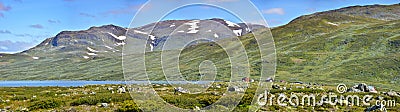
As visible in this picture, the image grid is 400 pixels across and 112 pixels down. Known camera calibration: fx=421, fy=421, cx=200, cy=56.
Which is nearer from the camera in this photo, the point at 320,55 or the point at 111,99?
the point at 111,99

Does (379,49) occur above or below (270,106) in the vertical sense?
above

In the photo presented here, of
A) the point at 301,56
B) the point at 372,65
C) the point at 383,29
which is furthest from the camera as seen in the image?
the point at 383,29

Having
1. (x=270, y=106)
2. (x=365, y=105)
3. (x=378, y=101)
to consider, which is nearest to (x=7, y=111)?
(x=270, y=106)

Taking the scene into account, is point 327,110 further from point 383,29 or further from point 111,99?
point 383,29

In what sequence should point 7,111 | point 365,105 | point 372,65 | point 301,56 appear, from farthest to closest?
point 301,56
point 372,65
point 365,105
point 7,111

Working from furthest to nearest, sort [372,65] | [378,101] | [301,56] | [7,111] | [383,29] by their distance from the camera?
1. [383,29]
2. [301,56]
3. [372,65]
4. [378,101]
5. [7,111]

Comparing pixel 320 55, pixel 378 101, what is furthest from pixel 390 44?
pixel 378 101

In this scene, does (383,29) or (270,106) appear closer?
(270,106)

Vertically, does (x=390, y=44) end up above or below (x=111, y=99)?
above

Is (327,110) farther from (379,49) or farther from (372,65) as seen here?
(379,49)
